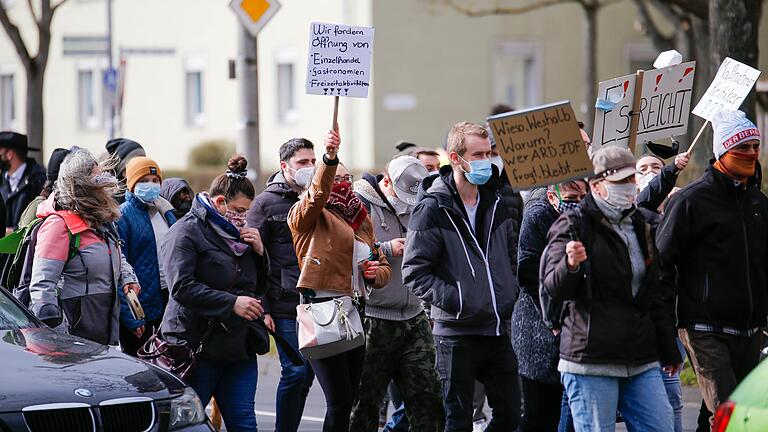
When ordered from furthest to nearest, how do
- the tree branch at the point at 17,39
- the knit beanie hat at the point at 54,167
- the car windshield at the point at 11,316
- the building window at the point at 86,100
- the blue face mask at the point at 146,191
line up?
1. the building window at the point at 86,100
2. the tree branch at the point at 17,39
3. the knit beanie hat at the point at 54,167
4. the blue face mask at the point at 146,191
5. the car windshield at the point at 11,316

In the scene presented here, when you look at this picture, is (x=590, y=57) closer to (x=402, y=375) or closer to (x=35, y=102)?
(x=35, y=102)

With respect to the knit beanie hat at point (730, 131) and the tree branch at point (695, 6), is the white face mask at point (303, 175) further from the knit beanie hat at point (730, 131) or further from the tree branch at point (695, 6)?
the tree branch at point (695, 6)

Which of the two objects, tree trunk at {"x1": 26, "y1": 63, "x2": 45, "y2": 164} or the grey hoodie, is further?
tree trunk at {"x1": 26, "y1": 63, "x2": 45, "y2": 164}

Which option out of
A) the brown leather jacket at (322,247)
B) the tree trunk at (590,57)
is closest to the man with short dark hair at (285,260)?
the brown leather jacket at (322,247)

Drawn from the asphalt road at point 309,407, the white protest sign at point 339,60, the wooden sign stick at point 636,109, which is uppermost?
the white protest sign at point 339,60

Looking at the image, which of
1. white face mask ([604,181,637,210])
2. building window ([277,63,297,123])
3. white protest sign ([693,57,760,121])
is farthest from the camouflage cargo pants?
building window ([277,63,297,123])

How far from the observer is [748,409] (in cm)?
567

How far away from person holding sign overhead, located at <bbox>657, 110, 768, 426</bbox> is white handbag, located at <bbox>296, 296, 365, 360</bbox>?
1.72m

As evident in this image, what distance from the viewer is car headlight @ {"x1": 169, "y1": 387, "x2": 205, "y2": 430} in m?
6.97

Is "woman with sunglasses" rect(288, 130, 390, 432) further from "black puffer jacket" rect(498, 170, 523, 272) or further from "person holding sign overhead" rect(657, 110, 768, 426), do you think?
"person holding sign overhead" rect(657, 110, 768, 426)

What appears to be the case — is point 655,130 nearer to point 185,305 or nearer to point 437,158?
point 437,158

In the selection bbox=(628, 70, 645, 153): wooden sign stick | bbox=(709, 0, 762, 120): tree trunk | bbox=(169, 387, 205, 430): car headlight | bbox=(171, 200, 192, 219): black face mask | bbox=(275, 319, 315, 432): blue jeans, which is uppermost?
bbox=(709, 0, 762, 120): tree trunk

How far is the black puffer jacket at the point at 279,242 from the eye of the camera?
29.7 ft

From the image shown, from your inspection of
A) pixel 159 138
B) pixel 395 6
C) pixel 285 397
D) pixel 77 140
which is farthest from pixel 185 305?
pixel 77 140
